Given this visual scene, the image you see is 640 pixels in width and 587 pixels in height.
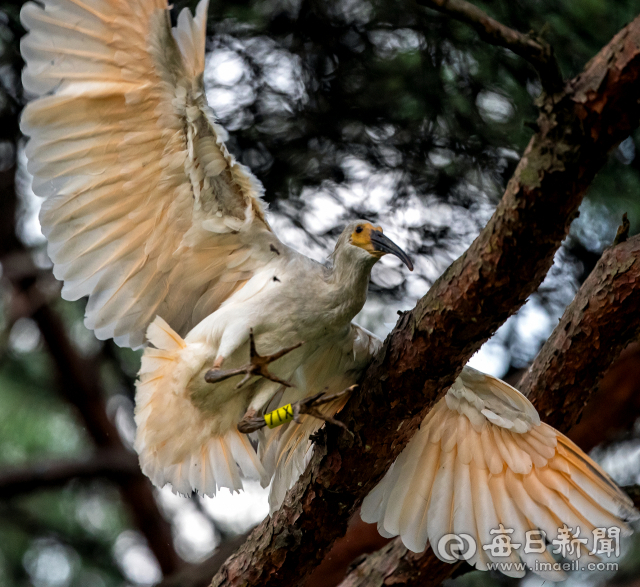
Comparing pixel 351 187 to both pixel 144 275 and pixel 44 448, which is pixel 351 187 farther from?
pixel 44 448

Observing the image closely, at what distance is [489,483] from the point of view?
9.90 feet

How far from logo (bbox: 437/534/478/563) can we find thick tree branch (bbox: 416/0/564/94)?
79.0 inches

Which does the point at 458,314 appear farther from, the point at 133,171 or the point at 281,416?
the point at 133,171

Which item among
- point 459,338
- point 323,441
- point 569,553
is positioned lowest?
point 569,553

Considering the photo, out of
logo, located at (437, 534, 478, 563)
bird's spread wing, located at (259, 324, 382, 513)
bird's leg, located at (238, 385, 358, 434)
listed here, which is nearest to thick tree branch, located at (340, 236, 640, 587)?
logo, located at (437, 534, 478, 563)

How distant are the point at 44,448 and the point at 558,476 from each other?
3722 mm

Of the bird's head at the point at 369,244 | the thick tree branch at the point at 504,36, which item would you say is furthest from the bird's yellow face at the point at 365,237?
the thick tree branch at the point at 504,36

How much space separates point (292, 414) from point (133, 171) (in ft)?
3.56

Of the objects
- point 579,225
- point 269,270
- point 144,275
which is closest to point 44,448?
point 144,275

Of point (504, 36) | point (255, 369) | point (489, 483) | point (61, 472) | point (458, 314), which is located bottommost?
point (61, 472)

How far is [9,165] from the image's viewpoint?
4641 mm

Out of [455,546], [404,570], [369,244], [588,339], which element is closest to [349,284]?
[369,244]

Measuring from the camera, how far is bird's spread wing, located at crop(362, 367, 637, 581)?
2832 mm

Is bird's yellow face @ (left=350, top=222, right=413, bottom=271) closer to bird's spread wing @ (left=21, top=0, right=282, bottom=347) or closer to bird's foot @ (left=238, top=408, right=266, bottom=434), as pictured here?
bird's spread wing @ (left=21, top=0, right=282, bottom=347)
